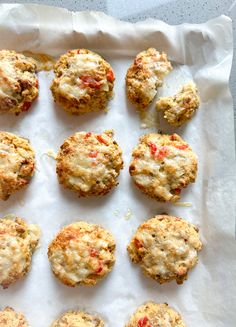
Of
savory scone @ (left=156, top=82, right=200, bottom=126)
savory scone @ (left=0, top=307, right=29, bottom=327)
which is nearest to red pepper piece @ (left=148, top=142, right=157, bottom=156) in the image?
savory scone @ (left=156, top=82, right=200, bottom=126)

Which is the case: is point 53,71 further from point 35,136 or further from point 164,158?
point 164,158

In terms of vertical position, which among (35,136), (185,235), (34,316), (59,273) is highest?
(35,136)

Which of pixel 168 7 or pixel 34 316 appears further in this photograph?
pixel 168 7

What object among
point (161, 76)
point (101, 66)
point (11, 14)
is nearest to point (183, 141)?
point (161, 76)

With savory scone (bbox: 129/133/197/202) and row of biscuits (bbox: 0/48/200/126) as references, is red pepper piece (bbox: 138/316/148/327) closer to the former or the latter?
savory scone (bbox: 129/133/197/202)

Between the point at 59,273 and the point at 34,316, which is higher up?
the point at 59,273

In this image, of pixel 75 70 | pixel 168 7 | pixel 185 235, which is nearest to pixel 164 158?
pixel 185 235
